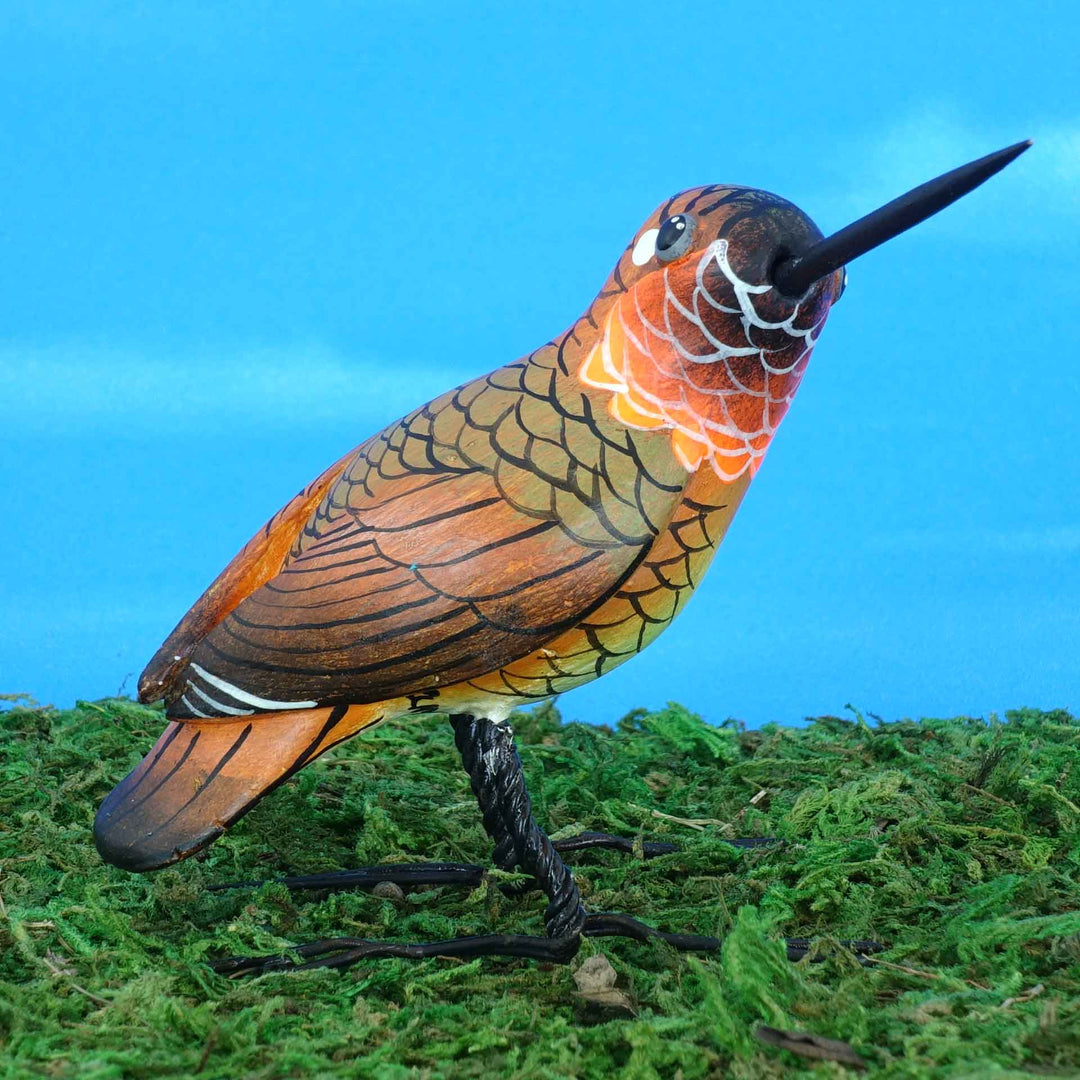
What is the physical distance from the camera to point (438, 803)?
3.17 metres

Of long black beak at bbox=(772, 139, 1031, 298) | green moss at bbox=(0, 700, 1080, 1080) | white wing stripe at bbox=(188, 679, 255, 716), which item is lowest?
green moss at bbox=(0, 700, 1080, 1080)

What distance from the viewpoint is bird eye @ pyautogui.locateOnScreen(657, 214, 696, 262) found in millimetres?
2047

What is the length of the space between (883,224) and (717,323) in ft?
0.96

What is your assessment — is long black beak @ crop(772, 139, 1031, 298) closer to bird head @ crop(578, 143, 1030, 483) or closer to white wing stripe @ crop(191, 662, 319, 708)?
bird head @ crop(578, 143, 1030, 483)

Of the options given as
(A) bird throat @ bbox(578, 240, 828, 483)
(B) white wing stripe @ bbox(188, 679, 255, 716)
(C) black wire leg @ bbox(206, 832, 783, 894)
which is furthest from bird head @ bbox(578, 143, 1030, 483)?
(C) black wire leg @ bbox(206, 832, 783, 894)

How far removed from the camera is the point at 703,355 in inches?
80.3

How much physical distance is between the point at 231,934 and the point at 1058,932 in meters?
1.39

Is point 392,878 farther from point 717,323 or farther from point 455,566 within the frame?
point 717,323

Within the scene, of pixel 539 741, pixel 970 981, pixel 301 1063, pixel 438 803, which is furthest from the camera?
pixel 539 741

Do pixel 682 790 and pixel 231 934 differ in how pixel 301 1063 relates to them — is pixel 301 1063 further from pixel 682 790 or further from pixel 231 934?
pixel 682 790

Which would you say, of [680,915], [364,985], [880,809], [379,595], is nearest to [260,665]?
[379,595]


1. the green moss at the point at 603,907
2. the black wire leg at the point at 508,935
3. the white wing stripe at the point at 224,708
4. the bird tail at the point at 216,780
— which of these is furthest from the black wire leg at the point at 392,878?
the white wing stripe at the point at 224,708

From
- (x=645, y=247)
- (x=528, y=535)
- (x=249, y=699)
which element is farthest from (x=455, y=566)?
(x=645, y=247)

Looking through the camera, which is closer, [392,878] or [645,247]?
[645,247]
